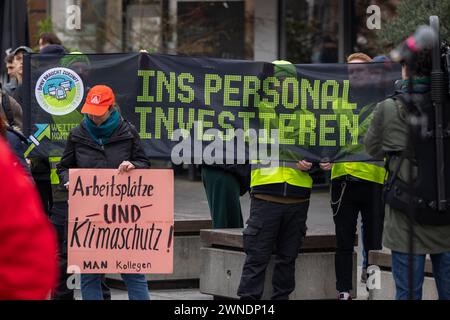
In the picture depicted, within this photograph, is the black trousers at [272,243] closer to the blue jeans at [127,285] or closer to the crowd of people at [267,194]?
the crowd of people at [267,194]

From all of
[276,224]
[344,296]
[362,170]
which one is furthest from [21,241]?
[362,170]

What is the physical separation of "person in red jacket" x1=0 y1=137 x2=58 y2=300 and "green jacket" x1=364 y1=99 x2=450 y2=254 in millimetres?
3529

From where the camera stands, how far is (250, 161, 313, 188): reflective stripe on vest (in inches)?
307

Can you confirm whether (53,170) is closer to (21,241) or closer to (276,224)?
(276,224)

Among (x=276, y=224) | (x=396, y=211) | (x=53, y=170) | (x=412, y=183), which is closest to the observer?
(x=412, y=183)

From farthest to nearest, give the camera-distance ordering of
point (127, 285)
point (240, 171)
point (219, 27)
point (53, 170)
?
1. point (219, 27)
2. point (240, 171)
3. point (53, 170)
4. point (127, 285)

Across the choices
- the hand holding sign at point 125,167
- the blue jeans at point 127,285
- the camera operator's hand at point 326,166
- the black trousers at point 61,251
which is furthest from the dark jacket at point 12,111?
the camera operator's hand at point 326,166

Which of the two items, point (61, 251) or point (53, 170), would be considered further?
point (53, 170)

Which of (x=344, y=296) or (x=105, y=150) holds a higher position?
(x=105, y=150)

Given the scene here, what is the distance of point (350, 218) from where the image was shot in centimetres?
841

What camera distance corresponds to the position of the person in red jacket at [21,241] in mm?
2727

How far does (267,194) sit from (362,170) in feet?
3.60

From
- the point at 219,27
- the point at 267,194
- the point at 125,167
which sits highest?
the point at 219,27
